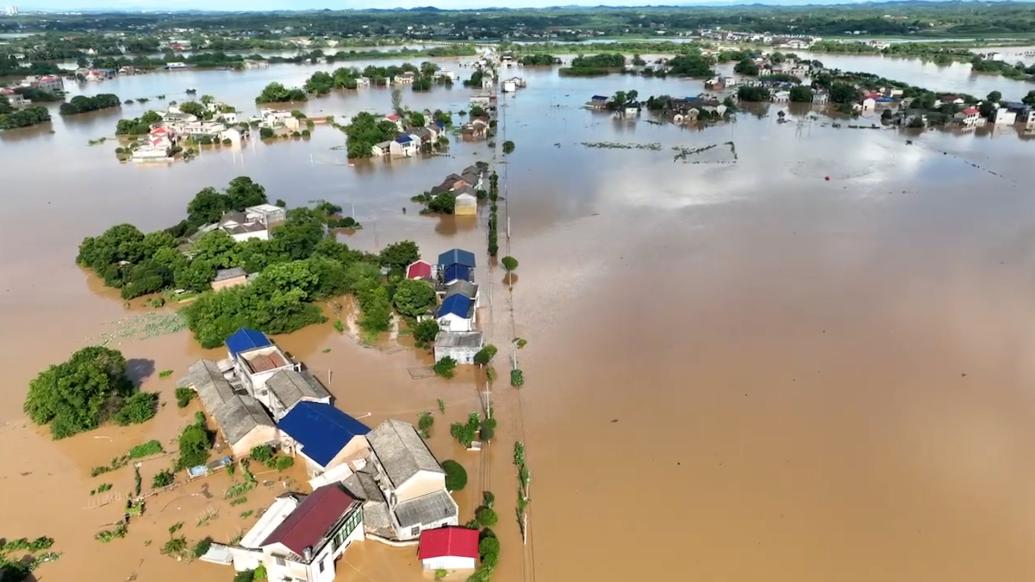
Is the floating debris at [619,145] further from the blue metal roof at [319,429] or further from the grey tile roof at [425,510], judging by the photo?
the grey tile roof at [425,510]

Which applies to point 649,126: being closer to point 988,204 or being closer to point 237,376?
point 988,204

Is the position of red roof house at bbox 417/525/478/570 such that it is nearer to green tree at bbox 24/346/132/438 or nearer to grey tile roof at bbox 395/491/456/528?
grey tile roof at bbox 395/491/456/528

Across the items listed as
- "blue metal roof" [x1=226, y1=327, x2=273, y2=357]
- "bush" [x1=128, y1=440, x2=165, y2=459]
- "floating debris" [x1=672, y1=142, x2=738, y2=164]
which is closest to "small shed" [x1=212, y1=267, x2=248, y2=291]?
"blue metal roof" [x1=226, y1=327, x2=273, y2=357]

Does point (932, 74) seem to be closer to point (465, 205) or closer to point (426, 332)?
point (465, 205)

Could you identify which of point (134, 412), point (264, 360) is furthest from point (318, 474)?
point (134, 412)

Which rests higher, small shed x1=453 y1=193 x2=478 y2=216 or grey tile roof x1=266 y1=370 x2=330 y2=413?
small shed x1=453 y1=193 x2=478 y2=216

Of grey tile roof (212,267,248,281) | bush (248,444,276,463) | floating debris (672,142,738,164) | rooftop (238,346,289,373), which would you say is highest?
floating debris (672,142,738,164)

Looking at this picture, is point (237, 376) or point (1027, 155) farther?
point (1027, 155)

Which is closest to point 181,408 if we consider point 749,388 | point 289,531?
point 289,531
